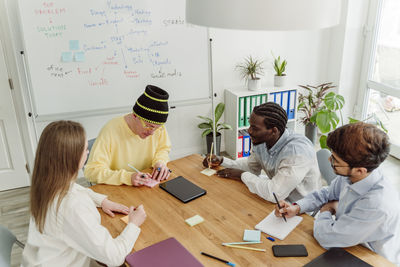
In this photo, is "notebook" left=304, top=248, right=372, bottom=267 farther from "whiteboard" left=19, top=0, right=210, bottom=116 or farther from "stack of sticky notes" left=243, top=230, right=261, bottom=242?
"whiteboard" left=19, top=0, right=210, bottom=116

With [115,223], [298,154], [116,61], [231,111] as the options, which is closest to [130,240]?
[115,223]

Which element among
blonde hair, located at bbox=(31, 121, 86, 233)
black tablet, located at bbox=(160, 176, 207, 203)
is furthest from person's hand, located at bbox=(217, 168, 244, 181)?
blonde hair, located at bbox=(31, 121, 86, 233)

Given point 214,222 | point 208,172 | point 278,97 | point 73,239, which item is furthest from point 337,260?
point 278,97

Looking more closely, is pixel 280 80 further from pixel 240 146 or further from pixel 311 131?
pixel 240 146

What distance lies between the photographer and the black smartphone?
1400 mm

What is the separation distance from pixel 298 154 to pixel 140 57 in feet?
6.56

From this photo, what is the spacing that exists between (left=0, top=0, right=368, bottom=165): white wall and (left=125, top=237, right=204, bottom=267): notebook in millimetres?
2238

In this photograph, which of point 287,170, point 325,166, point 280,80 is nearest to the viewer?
point 287,170

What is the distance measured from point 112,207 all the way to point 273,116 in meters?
1.00

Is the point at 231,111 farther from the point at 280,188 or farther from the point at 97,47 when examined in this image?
the point at 280,188

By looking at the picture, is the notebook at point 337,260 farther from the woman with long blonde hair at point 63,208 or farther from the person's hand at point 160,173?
the person's hand at point 160,173

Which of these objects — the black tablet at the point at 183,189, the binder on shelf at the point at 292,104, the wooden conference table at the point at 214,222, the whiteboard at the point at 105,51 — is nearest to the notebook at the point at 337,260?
the wooden conference table at the point at 214,222

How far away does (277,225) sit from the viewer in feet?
5.21

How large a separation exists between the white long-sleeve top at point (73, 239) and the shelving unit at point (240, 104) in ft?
8.46
